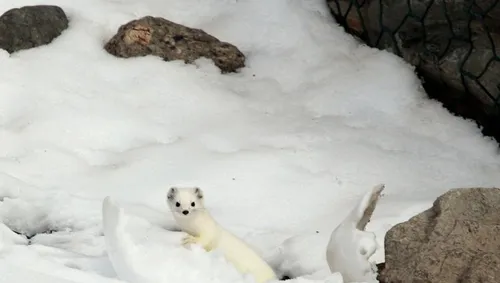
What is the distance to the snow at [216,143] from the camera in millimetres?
2496

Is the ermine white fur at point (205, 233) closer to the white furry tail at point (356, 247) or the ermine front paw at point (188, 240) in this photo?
the ermine front paw at point (188, 240)

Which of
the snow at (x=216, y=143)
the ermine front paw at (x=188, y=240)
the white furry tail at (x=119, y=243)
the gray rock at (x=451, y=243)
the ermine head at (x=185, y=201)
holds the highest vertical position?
the gray rock at (x=451, y=243)

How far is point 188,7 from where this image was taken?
4.15 meters

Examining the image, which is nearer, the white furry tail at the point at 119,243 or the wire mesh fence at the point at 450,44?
the white furry tail at the point at 119,243

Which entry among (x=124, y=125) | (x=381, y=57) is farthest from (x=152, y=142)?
(x=381, y=57)

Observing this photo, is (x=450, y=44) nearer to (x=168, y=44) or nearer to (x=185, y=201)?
Result: (x=168, y=44)

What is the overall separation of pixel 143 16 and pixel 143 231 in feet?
6.25

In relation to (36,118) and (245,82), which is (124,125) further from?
(245,82)

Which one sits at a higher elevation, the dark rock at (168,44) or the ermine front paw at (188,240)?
the ermine front paw at (188,240)

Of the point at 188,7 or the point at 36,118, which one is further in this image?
the point at 188,7

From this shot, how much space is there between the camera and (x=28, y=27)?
12.2ft

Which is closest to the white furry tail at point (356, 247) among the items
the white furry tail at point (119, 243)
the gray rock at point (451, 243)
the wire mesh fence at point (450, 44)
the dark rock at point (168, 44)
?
the gray rock at point (451, 243)

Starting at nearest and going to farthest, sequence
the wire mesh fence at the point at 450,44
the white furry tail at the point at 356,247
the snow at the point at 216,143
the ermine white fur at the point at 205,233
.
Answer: the white furry tail at the point at 356,247, the ermine white fur at the point at 205,233, the snow at the point at 216,143, the wire mesh fence at the point at 450,44

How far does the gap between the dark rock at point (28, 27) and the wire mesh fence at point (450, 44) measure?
1.52 metres
